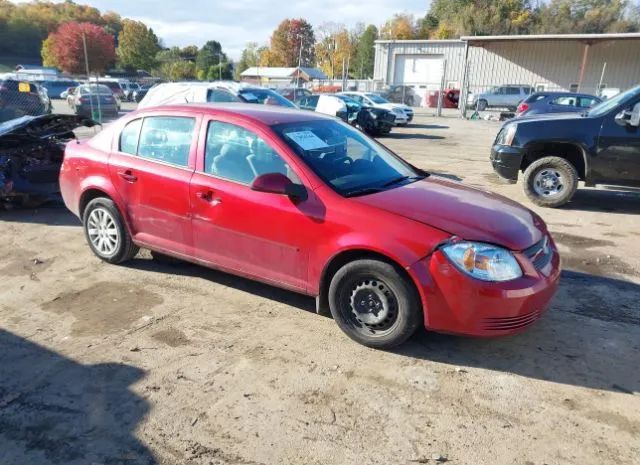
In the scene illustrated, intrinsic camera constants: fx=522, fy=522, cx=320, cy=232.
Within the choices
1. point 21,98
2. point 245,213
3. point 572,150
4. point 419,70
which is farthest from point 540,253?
point 419,70

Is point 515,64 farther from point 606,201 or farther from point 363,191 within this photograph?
point 363,191

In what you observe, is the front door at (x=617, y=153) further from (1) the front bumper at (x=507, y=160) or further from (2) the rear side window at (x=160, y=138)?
(2) the rear side window at (x=160, y=138)

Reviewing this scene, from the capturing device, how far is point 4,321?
13.4 ft

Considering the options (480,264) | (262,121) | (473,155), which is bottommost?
(473,155)

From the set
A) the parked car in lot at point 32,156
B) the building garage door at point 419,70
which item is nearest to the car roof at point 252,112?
the parked car in lot at point 32,156

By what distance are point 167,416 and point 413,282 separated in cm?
171

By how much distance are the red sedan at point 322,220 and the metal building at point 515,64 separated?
35209 mm

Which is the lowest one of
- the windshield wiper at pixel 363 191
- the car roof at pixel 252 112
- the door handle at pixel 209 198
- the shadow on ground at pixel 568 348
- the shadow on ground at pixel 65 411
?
the shadow on ground at pixel 65 411

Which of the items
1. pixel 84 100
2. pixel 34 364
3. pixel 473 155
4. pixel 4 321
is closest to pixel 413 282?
pixel 34 364

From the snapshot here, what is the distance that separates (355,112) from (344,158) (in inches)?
572

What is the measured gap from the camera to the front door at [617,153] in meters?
7.20

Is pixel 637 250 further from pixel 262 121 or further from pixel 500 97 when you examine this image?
pixel 500 97

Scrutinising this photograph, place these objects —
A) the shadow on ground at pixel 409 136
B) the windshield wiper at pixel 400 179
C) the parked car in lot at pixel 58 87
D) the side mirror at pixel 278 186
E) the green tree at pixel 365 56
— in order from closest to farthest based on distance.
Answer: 1. the side mirror at pixel 278 186
2. the windshield wiper at pixel 400 179
3. the shadow on ground at pixel 409 136
4. the parked car in lot at pixel 58 87
5. the green tree at pixel 365 56

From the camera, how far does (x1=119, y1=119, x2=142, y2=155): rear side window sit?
4.87m
